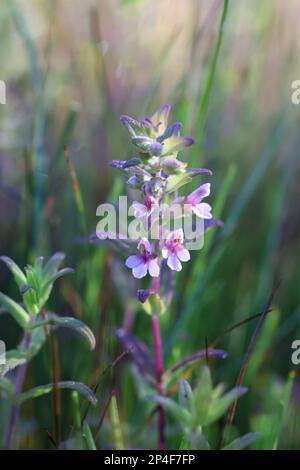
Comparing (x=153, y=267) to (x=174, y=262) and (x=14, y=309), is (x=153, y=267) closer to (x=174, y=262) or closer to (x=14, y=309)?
(x=174, y=262)

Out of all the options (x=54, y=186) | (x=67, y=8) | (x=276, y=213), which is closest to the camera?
(x=276, y=213)

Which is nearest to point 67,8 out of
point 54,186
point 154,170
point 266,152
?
point 54,186

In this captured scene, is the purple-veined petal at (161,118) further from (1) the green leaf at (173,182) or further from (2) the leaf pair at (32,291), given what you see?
(2) the leaf pair at (32,291)

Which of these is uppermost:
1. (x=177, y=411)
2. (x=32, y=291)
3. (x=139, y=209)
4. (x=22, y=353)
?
(x=139, y=209)

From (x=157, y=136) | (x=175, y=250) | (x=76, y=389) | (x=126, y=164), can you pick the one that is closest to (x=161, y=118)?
(x=157, y=136)

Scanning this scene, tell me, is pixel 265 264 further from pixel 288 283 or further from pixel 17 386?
pixel 17 386

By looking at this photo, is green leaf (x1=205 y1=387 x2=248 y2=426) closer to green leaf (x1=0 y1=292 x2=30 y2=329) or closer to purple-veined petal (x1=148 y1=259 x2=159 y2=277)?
purple-veined petal (x1=148 y1=259 x2=159 y2=277)
